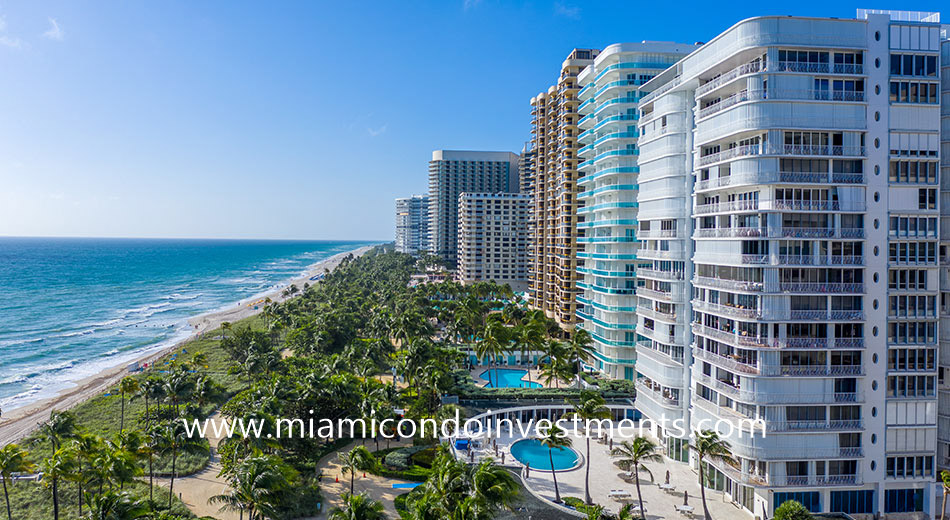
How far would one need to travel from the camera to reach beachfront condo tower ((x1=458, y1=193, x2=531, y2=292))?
17175 centimetres

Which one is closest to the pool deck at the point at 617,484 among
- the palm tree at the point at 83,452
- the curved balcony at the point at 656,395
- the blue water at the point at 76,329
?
the curved balcony at the point at 656,395

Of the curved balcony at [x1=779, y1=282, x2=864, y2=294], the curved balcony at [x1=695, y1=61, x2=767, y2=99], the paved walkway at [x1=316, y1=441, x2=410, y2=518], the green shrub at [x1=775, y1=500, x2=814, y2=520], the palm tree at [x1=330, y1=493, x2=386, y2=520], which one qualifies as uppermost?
the curved balcony at [x1=695, y1=61, x2=767, y2=99]

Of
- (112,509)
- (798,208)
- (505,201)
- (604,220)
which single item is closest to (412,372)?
(604,220)

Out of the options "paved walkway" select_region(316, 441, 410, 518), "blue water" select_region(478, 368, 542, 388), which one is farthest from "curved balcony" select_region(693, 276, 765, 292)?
"blue water" select_region(478, 368, 542, 388)

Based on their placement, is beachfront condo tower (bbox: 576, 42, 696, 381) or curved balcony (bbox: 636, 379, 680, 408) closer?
curved balcony (bbox: 636, 379, 680, 408)

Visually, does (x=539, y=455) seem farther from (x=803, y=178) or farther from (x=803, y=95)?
(x=803, y=95)

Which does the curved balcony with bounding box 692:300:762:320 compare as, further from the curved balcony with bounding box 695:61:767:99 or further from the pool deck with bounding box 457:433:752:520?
the curved balcony with bounding box 695:61:767:99

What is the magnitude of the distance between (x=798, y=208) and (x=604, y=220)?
33.5 m

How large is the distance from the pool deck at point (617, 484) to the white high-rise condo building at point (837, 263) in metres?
3.78

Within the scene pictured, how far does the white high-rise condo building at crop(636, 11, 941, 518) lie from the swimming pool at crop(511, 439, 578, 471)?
46.6 feet

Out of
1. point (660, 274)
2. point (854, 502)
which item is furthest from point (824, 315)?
point (660, 274)

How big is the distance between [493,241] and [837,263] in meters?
136

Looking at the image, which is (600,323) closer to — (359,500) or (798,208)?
(798,208)

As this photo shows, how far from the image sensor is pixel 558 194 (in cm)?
10181
